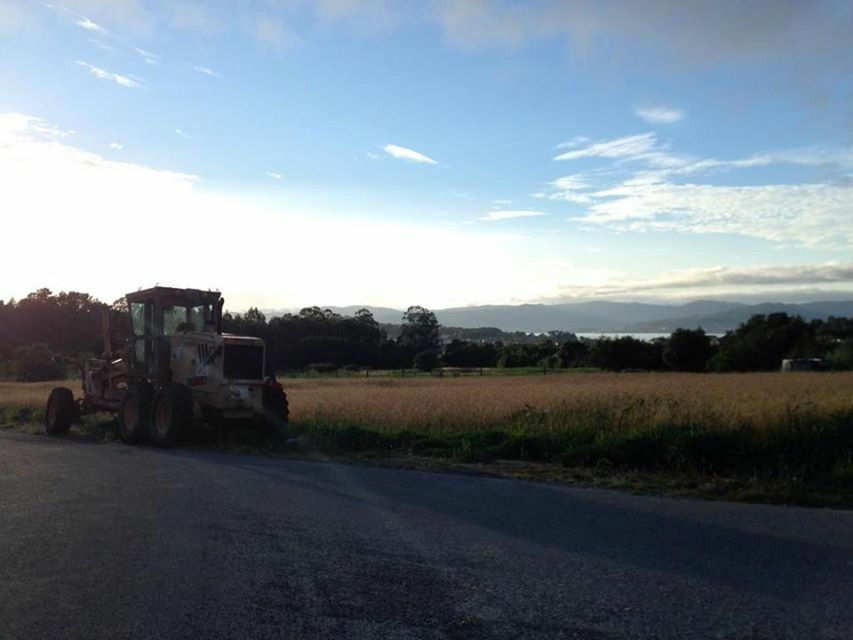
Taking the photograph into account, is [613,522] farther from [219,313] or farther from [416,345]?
[416,345]

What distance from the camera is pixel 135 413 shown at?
17641 mm

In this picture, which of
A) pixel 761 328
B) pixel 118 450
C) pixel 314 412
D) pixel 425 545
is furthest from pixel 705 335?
pixel 425 545

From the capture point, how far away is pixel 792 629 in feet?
16.9

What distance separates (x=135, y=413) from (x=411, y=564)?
12673mm

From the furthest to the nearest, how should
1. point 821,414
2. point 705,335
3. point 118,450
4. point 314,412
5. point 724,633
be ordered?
1. point 705,335
2. point 314,412
3. point 118,450
4. point 821,414
5. point 724,633

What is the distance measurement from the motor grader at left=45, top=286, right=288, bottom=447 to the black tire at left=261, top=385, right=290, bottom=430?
0.02m

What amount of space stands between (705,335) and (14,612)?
79071 millimetres

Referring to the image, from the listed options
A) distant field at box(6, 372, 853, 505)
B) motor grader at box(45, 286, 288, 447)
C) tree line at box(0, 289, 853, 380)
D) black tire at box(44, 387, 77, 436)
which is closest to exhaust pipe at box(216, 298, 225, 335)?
motor grader at box(45, 286, 288, 447)

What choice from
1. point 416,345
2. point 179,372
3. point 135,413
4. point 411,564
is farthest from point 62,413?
point 416,345

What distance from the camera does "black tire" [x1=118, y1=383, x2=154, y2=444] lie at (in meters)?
17.2

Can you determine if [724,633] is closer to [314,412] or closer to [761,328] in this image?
[314,412]

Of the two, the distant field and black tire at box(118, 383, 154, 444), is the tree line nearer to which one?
black tire at box(118, 383, 154, 444)

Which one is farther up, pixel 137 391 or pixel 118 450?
pixel 137 391

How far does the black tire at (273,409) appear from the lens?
17297mm
